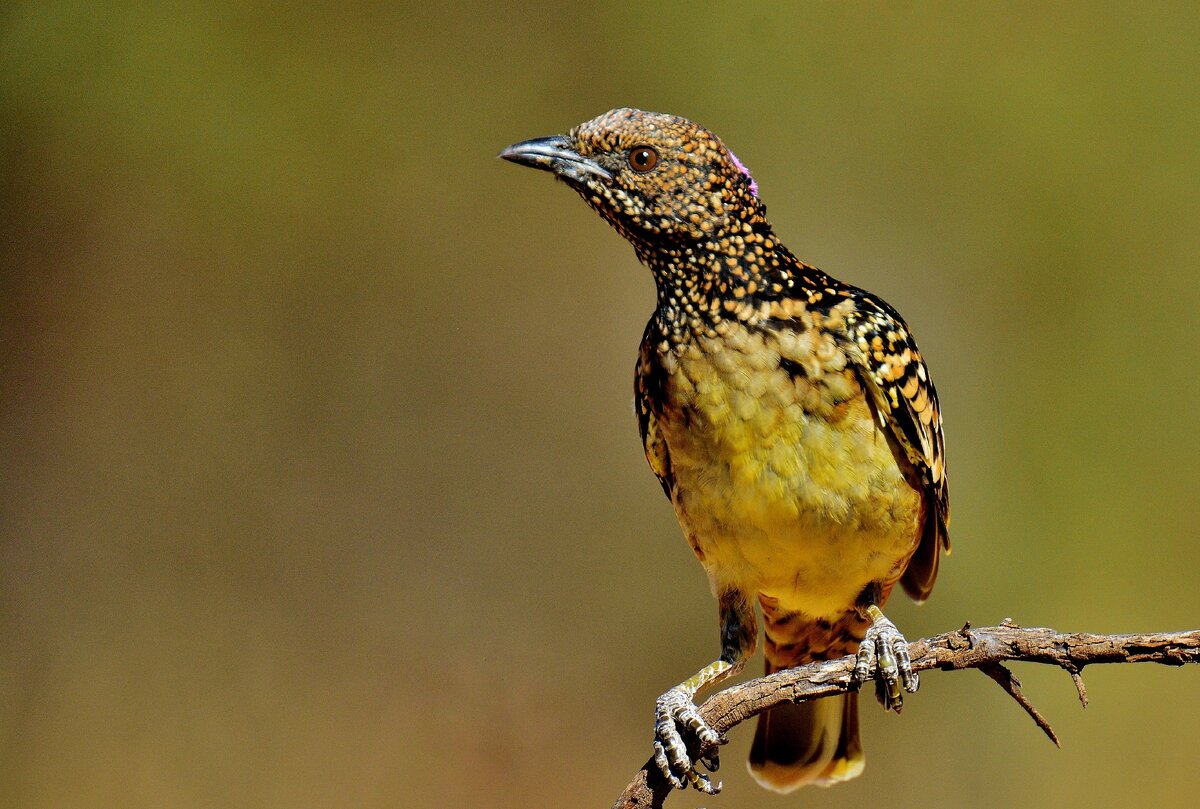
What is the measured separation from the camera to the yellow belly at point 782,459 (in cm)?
346

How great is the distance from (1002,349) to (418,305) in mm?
4345

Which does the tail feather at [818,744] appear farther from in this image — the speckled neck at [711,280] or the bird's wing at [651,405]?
the speckled neck at [711,280]

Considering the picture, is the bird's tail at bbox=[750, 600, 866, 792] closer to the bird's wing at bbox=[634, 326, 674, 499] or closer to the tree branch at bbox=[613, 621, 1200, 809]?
the bird's wing at bbox=[634, 326, 674, 499]

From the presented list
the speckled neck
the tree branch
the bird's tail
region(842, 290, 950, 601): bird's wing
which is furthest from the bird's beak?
the bird's tail

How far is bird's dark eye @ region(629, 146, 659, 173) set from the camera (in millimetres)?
3459

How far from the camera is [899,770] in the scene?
24.4ft

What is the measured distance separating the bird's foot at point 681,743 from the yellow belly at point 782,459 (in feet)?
1.73

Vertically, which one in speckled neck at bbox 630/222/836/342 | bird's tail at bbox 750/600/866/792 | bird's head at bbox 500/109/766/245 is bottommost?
bird's tail at bbox 750/600/866/792

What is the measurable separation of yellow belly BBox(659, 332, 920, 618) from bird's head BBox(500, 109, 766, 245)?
417 mm

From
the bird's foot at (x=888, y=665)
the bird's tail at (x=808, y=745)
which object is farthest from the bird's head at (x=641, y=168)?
the bird's tail at (x=808, y=745)

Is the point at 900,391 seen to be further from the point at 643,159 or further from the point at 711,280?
the point at 643,159

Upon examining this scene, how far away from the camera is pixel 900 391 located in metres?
3.61

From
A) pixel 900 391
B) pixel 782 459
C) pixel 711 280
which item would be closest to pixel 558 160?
pixel 711 280

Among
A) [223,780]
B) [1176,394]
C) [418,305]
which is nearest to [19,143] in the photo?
[418,305]
